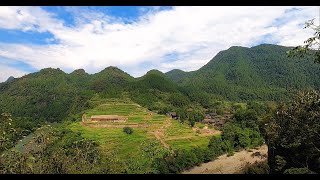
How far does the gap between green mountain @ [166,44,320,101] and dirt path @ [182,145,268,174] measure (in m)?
47.5

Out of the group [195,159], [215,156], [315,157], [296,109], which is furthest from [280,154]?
[215,156]

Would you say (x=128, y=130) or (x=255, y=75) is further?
(x=255, y=75)

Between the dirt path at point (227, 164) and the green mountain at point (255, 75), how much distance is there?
1870 inches

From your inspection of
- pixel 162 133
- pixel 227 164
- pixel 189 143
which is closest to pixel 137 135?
pixel 162 133

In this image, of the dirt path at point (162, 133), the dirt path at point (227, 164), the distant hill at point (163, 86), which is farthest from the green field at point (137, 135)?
the distant hill at point (163, 86)

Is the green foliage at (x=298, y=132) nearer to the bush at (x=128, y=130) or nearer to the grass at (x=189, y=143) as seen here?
the grass at (x=189, y=143)

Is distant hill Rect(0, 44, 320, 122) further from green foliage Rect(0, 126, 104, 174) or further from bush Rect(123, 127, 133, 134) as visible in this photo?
green foliage Rect(0, 126, 104, 174)

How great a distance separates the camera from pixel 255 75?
11600 cm

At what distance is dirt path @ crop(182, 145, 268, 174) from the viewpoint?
2639 cm

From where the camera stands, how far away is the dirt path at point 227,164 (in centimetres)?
2639

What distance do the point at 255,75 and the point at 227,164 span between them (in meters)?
92.1

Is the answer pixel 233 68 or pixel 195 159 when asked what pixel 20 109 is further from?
pixel 233 68

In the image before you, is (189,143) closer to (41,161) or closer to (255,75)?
(41,161)
